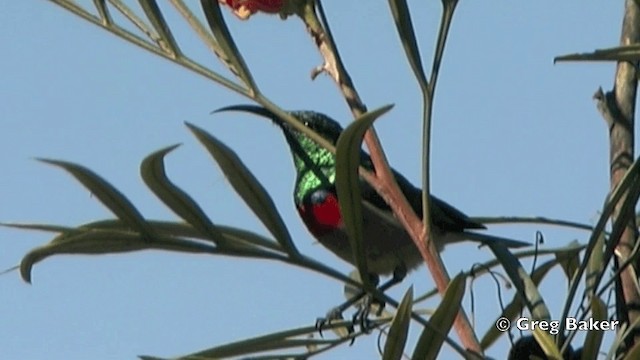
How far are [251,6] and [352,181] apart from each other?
21 centimetres

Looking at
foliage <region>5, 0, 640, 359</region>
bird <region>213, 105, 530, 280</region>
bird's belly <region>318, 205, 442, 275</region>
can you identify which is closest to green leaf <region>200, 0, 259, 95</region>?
foliage <region>5, 0, 640, 359</region>

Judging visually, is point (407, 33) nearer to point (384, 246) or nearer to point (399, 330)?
point (399, 330)

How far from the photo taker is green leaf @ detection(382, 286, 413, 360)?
3.28 feet

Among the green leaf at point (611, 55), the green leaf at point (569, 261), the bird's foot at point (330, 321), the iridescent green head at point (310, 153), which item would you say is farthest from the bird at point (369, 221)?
the green leaf at point (611, 55)

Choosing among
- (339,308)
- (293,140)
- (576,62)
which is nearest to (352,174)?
(576,62)

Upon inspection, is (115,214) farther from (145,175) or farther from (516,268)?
(516,268)

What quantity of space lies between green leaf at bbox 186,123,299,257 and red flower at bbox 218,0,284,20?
6.5 inches

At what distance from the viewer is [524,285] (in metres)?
1.13

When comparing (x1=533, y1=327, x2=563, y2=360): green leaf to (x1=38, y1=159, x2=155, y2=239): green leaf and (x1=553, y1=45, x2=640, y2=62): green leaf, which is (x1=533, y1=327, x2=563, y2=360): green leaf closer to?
Answer: (x1=553, y1=45, x2=640, y2=62): green leaf

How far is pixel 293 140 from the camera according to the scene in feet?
7.11

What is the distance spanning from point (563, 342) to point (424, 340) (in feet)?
0.42

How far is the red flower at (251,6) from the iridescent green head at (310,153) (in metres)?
0.71
